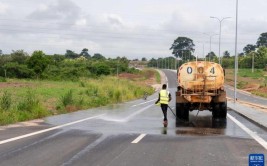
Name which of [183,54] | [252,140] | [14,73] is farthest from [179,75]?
[183,54]

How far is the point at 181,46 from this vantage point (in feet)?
589

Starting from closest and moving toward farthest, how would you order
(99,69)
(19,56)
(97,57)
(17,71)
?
(17,71) → (99,69) → (19,56) → (97,57)

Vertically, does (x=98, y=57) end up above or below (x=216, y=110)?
above

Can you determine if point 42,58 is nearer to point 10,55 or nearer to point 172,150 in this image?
point 10,55

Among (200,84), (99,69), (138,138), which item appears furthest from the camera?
(99,69)

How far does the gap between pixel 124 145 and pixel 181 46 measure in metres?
169

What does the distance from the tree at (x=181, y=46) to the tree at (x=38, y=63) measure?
3807 inches

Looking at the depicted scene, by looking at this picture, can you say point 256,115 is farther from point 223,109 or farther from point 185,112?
point 185,112

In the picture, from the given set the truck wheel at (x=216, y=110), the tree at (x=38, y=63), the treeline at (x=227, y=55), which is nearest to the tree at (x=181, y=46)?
the treeline at (x=227, y=55)

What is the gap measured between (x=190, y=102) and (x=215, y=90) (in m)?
1.26

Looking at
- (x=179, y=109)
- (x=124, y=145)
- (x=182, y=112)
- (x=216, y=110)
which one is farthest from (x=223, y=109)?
(x=124, y=145)

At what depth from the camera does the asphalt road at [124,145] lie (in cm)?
970

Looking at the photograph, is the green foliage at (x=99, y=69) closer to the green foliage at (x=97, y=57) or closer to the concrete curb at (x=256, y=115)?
the green foliage at (x=97, y=57)

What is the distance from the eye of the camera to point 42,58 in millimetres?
85000
